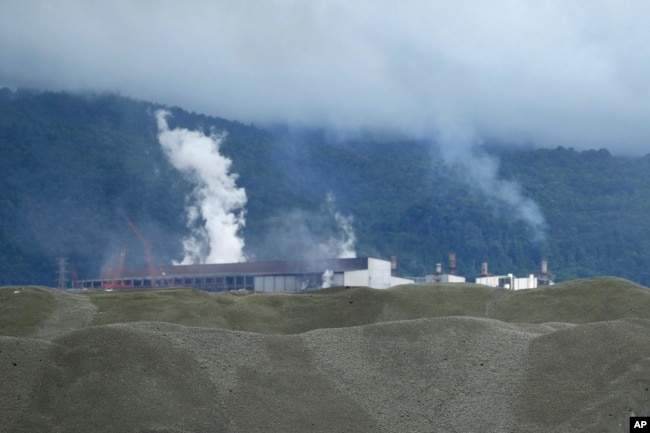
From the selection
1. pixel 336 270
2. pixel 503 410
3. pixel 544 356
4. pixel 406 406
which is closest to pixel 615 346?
pixel 544 356

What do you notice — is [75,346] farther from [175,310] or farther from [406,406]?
[175,310]

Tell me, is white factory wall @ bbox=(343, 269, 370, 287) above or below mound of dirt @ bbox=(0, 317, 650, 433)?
above

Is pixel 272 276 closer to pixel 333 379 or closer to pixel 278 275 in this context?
pixel 278 275

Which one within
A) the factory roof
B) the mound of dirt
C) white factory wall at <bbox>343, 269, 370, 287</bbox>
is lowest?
the mound of dirt

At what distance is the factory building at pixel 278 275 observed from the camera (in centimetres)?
15425

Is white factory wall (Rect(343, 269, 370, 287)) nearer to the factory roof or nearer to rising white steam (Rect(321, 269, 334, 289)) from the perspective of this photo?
the factory roof

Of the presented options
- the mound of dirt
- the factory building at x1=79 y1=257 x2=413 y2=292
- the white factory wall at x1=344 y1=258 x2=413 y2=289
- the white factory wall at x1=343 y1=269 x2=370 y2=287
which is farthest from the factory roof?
the mound of dirt

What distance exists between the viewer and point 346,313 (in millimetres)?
87875

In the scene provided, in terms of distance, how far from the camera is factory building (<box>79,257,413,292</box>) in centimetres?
15425

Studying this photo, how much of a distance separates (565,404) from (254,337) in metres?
19.9

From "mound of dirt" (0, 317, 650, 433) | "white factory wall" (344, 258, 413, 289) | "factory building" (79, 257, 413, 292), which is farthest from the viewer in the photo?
"factory building" (79, 257, 413, 292)

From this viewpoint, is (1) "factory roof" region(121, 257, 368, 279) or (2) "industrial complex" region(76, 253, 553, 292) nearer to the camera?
(2) "industrial complex" region(76, 253, 553, 292)

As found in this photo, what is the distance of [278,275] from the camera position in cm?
15962

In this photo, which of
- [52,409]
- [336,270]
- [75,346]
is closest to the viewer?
[52,409]
